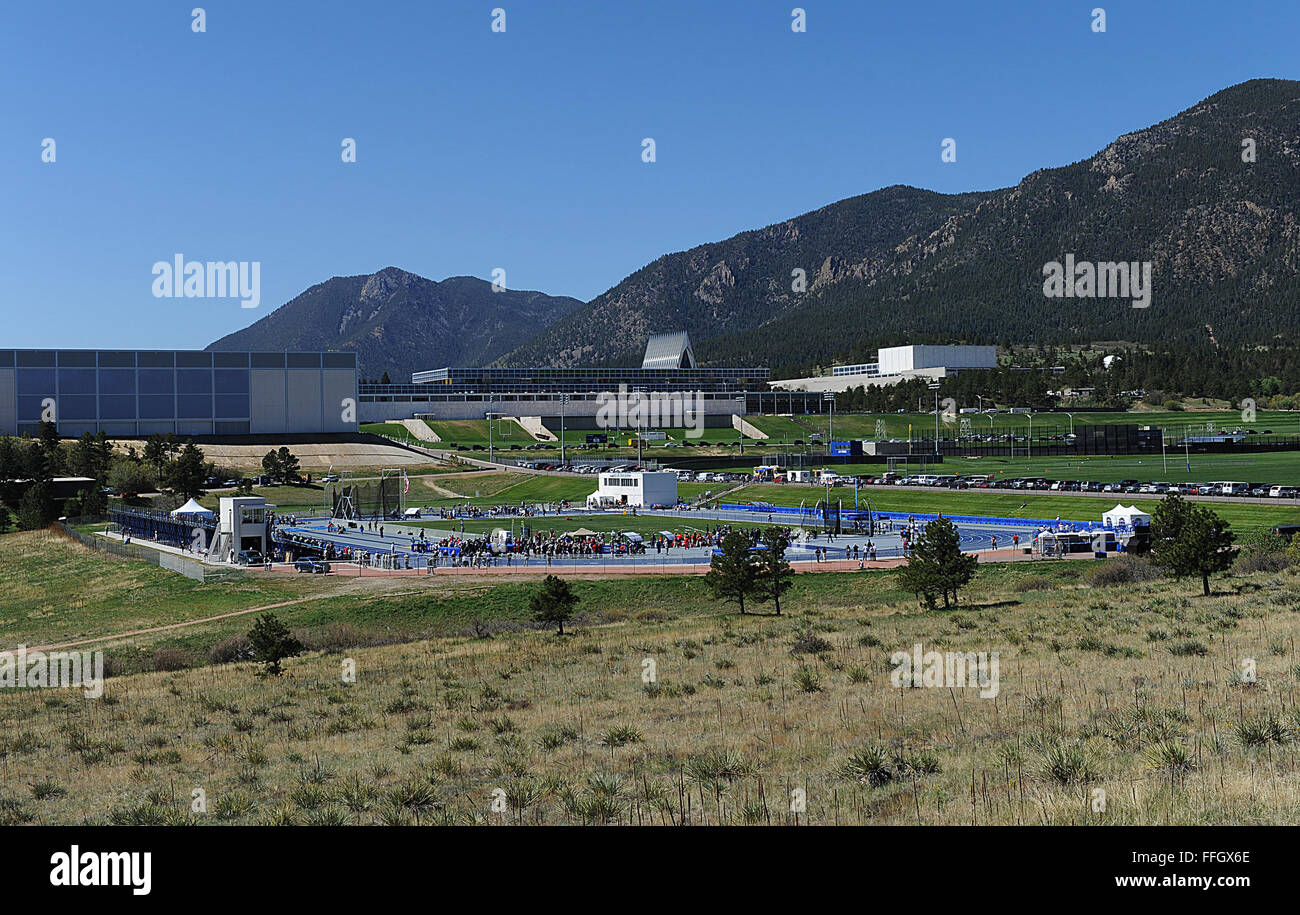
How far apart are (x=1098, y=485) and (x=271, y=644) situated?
2892 inches

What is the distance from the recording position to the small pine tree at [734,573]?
4341 centimetres

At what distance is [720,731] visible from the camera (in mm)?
18125

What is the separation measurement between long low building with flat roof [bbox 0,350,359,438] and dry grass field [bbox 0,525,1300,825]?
125092mm

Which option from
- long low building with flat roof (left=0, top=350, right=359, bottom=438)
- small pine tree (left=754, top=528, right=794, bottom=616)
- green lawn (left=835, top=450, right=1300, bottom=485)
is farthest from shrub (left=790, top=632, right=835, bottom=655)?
long low building with flat roof (left=0, top=350, right=359, bottom=438)

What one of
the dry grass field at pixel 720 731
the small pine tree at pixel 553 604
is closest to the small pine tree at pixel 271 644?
the dry grass field at pixel 720 731

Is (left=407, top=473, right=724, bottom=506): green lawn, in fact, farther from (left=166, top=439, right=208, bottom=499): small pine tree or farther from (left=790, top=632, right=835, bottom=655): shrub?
(left=790, top=632, right=835, bottom=655): shrub

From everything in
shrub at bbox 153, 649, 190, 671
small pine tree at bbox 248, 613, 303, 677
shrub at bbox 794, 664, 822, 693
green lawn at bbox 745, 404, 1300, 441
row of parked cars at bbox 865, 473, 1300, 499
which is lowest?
shrub at bbox 153, 649, 190, 671

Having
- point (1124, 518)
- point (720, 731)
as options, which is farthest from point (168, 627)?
point (1124, 518)

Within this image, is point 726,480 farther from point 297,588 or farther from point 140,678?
point 140,678

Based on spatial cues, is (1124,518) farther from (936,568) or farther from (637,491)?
(637,491)

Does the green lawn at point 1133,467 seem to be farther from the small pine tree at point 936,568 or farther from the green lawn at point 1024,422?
the small pine tree at point 936,568

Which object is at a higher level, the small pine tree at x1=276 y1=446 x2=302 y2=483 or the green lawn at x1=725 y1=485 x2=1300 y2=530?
the small pine tree at x1=276 y1=446 x2=302 y2=483

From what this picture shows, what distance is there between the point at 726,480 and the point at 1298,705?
318 ft

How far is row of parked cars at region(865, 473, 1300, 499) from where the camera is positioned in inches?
3063
